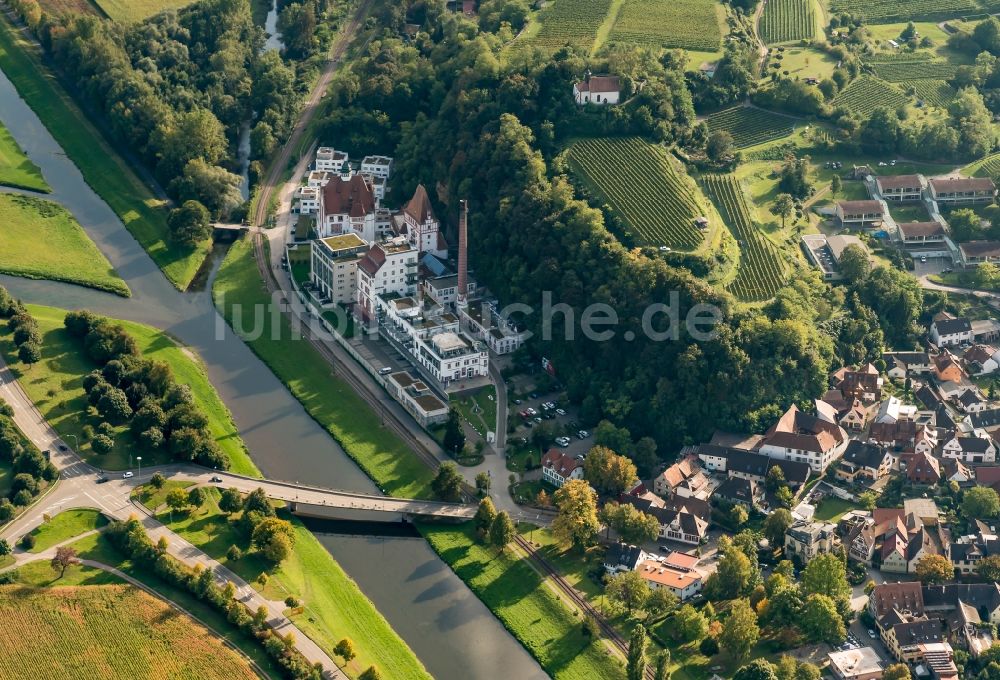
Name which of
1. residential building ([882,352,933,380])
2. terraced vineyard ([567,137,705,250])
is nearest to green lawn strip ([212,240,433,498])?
terraced vineyard ([567,137,705,250])

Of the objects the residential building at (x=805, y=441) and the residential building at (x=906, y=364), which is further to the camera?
the residential building at (x=906, y=364)

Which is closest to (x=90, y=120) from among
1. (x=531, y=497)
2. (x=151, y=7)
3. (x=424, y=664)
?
(x=151, y=7)

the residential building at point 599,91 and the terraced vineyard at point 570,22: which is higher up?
the terraced vineyard at point 570,22

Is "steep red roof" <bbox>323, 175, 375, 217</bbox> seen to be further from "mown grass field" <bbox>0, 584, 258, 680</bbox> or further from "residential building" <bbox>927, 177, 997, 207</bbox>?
"residential building" <bbox>927, 177, 997, 207</bbox>

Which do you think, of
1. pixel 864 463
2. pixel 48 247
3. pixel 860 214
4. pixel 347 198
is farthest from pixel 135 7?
pixel 864 463

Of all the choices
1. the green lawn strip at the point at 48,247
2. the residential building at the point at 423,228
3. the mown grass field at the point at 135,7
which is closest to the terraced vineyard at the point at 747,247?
the residential building at the point at 423,228

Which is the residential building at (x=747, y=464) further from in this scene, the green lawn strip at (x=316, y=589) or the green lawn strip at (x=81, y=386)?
the green lawn strip at (x=81, y=386)

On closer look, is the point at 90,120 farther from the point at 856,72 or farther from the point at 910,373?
the point at 910,373
